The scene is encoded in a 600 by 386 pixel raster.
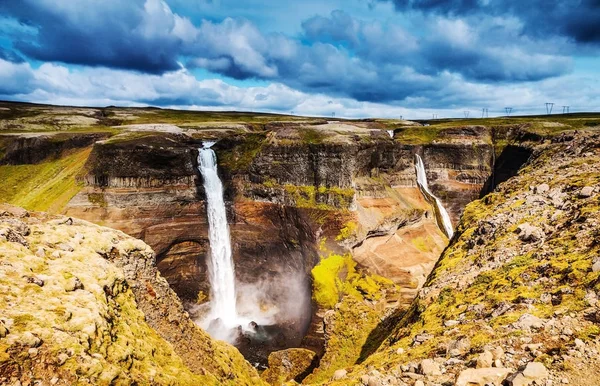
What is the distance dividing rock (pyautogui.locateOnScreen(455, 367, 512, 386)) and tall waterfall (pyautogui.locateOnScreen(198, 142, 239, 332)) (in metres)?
52.9

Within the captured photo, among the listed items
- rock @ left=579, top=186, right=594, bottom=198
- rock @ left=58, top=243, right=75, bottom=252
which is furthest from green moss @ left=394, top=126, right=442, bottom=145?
rock @ left=58, top=243, right=75, bottom=252

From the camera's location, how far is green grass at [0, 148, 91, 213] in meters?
56.2

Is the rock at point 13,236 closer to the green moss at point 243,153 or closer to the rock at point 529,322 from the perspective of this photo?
the rock at point 529,322

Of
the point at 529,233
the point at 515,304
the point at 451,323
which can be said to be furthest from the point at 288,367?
the point at 515,304

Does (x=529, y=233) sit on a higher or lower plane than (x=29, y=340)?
higher

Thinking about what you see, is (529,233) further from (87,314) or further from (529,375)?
(87,314)

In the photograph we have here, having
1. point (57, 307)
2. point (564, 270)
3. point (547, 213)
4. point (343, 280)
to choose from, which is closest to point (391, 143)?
point (343, 280)

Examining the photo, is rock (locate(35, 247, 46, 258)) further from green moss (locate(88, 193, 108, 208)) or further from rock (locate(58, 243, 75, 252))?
green moss (locate(88, 193, 108, 208))

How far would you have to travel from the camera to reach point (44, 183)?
6344 cm

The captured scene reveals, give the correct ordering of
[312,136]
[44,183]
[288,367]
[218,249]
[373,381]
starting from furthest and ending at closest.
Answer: [44,183]
[312,136]
[218,249]
[288,367]
[373,381]

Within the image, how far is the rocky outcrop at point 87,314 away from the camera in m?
8.09

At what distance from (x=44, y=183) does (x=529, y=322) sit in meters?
73.0

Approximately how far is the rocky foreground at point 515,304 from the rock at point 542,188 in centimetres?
12

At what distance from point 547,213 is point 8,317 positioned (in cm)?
1815
